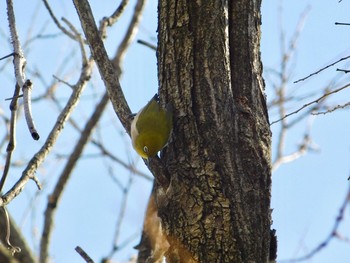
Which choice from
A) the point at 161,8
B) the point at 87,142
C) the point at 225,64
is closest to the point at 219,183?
the point at 225,64

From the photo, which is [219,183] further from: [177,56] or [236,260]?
[177,56]

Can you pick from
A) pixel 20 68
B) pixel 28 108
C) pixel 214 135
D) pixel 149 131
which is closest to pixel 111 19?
pixel 149 131

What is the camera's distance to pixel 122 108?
3.59 metres

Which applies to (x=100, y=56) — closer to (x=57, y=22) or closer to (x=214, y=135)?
(x=214, y=135)

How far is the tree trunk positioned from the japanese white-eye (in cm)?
69

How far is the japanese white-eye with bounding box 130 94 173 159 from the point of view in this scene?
452 centimetres

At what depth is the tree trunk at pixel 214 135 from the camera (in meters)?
3.28

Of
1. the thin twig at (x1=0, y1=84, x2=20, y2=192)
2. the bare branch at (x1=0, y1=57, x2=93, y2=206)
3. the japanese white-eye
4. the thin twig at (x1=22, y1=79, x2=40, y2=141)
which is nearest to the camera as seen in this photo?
the thin twig at (x1=22, y1=79, x2=40, y2=141)

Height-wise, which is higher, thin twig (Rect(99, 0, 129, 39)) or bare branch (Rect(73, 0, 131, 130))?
thin twig (Rect(99, 0, 129, 39))

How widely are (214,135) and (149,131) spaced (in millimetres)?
1803

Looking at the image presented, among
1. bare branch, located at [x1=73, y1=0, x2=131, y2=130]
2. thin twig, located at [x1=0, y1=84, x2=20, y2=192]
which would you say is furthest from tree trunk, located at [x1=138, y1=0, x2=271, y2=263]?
thin twig, located at [x1=0, y1=84, x2=20, y2=192]

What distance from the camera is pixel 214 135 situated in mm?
3434

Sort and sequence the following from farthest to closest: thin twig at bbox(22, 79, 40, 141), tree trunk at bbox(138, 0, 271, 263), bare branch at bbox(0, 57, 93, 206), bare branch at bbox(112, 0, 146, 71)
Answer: bare branch at bbox(112, 0, 146, 71)
tree trunk at bbox(138, 0, 271, 263)
bare branch at bbox(0, 57, 93, 206)
thin twig at bbox(22, 79, 40, 141)

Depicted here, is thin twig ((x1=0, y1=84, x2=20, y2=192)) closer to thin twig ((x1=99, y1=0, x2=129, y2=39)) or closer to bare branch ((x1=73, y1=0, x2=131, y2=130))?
bare branch ((x1=73, y1=0, x2=131, y2=130))
